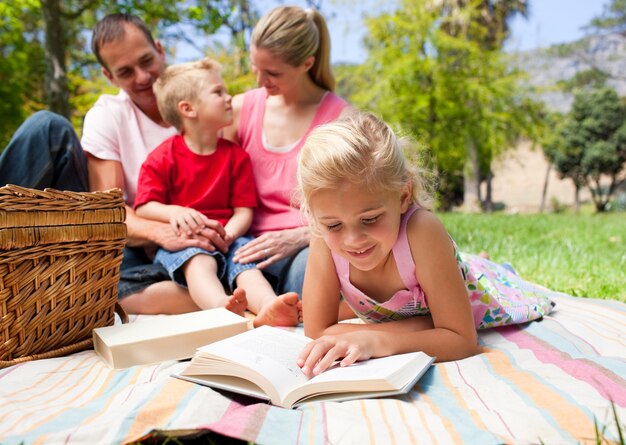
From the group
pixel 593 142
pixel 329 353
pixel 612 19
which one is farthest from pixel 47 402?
pixel 612 19

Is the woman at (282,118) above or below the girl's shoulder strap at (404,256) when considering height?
above

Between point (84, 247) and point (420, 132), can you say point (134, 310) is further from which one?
point (420, 132)

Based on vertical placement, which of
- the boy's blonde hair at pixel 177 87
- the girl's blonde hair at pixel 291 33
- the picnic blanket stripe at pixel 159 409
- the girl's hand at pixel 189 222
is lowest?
the picnic blanket stripe at pixel 159 409

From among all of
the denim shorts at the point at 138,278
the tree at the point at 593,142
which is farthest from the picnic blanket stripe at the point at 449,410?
the tree at the point at 593,142

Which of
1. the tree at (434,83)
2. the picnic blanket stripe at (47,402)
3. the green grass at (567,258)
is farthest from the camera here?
the tree at (434,83)

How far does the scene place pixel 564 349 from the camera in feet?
6.51

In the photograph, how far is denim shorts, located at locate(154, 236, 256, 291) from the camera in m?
2.79

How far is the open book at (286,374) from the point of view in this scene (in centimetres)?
145

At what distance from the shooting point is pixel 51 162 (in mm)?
2711

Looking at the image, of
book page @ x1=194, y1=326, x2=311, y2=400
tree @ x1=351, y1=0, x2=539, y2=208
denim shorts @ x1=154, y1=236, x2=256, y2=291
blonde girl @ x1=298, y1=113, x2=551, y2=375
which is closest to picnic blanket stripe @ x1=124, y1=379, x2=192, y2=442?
book page @ x1=194, y1=326, x2=311, y2=400

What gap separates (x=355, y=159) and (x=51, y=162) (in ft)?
5.40

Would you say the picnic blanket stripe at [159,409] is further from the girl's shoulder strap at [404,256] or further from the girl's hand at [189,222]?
the girl's hand at [189,222]

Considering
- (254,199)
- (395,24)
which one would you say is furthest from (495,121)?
(254,199)

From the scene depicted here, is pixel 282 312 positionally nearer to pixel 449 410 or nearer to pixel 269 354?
pixel 269 354
